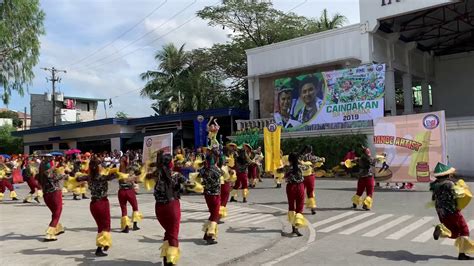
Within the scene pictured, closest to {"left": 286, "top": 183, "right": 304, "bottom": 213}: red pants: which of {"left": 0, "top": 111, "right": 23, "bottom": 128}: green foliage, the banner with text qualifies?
the banner with text

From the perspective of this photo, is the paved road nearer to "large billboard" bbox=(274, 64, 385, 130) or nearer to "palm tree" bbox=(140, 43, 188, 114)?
"large billboard" bbox=(274, 64, 385, 130)

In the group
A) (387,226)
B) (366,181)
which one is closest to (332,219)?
(387,226)

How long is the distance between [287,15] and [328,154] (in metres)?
18.6

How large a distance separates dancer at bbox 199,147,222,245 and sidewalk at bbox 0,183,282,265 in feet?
1.15

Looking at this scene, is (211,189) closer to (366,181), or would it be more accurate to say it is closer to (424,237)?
(424,237)

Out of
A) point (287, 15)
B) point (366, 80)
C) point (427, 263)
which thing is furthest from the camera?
point (287, 15)

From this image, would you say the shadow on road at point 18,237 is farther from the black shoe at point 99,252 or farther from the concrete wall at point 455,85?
the concrete wall at point 455,85

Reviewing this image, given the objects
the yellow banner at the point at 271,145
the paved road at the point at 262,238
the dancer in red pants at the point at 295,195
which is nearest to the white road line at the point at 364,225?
the paved road at the point at 262,238

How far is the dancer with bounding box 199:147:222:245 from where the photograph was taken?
29.5 ft

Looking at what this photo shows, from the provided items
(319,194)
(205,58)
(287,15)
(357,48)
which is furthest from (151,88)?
(319,194)

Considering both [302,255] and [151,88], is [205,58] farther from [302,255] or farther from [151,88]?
[302,255]

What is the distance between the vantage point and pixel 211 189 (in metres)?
9.31

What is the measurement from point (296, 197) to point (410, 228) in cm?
251

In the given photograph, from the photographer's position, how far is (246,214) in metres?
12.7
